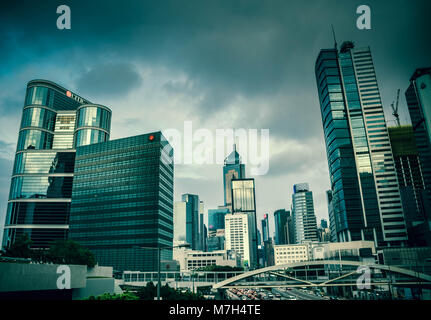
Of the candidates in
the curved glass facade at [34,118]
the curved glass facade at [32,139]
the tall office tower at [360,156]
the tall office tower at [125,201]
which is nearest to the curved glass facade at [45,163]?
the curved glass facade at [32,139]

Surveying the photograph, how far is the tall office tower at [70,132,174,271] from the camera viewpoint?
126625 millimetres

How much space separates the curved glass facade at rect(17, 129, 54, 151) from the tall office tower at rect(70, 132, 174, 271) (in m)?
61.4

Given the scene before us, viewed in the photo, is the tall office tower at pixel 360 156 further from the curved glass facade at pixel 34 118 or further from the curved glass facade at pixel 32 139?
the curved glass facade at pixel 34 118

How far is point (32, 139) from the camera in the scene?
630ft

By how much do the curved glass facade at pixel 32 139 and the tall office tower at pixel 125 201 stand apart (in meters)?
61.4

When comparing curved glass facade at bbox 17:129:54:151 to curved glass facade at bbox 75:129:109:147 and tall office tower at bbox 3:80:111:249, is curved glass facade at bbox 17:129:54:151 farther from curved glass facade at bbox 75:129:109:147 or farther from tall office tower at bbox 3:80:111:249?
curved glass facade at bbox 75:129:109:147

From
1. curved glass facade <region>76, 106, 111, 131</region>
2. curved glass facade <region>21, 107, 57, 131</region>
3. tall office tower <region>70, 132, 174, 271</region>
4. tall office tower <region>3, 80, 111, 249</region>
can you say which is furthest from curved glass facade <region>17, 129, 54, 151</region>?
tall office tower <region>70, 132, 174, 271</region>

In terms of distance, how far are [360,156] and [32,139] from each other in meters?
211
